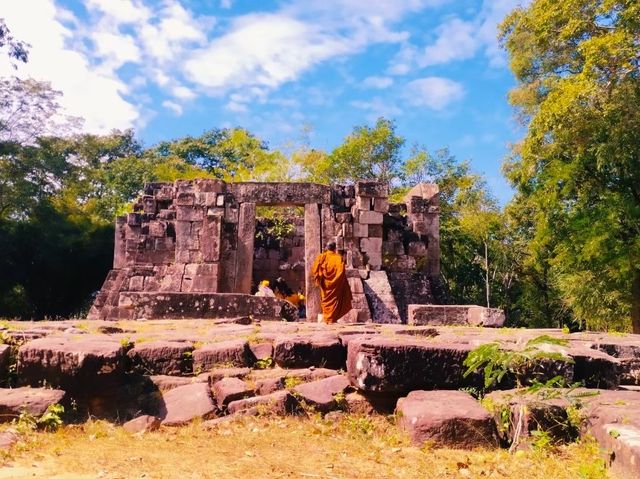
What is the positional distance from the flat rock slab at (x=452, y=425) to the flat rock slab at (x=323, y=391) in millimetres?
704

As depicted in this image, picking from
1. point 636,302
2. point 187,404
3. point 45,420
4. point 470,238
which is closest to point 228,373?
point 187,404

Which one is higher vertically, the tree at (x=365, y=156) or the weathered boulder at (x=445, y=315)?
the tree at (x=365, y=156)

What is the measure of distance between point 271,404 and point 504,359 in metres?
1.70

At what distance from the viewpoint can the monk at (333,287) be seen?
1008cm

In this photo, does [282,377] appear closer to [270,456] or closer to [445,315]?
[270,456]

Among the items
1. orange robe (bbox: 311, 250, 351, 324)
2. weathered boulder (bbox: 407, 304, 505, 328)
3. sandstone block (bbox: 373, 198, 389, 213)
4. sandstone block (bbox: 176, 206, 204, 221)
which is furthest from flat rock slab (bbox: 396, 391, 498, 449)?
sandstone block (bbox: 176, 206, 204, 221)

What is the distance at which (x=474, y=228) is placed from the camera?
26.3 m

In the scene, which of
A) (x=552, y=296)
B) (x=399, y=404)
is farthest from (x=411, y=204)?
(x=552, y=296)

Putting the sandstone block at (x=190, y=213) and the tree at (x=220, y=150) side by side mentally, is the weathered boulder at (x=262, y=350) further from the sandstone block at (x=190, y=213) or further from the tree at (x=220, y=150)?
the tree at (x=220, y=150)

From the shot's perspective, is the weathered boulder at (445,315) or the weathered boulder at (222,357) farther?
the weathered boulder at (445,315)

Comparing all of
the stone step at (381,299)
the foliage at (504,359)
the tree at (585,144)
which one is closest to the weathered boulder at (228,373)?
the foliage at (504,359)

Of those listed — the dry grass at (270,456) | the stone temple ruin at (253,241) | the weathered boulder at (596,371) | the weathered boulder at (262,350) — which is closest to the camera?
the dry grass at (270,456)

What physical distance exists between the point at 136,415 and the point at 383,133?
26003 mm

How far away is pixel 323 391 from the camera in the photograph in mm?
4629
